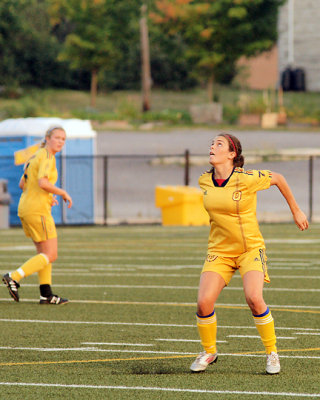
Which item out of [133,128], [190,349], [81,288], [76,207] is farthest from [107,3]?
[190,349]

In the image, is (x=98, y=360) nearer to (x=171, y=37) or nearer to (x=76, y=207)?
(x=76, y=207)

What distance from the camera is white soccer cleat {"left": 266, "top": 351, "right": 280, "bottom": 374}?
6945mm

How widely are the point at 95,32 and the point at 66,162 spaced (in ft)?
137

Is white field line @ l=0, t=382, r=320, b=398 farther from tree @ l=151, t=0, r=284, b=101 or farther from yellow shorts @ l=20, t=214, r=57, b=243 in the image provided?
tree @ l=151, t=0, r=284, b=101

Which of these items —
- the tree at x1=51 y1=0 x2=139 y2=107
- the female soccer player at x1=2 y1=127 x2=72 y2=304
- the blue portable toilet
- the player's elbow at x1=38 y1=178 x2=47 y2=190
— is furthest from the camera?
the tree at x1=51 y1=0 x2=139 y2=107

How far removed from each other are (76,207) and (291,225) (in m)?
5.19

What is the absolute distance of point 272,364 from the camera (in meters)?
6.94

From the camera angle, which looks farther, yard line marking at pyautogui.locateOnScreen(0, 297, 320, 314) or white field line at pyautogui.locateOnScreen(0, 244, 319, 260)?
white field line at pyautogui.locateOnScreen(0, 244, 319, 260)

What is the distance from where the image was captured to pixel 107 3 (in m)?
66.1

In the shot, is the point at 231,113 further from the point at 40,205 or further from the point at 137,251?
the point at 40,205

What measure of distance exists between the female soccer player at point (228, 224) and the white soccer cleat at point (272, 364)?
41 cm

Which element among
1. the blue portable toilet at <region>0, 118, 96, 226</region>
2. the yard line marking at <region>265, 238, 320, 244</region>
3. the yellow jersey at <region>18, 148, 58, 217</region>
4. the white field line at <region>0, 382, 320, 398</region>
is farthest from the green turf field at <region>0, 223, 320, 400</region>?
the blue portable toilet at <region>0, 118, 96, 226</region>

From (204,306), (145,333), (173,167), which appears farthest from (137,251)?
(173,167)

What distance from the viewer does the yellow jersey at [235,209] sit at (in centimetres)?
709
